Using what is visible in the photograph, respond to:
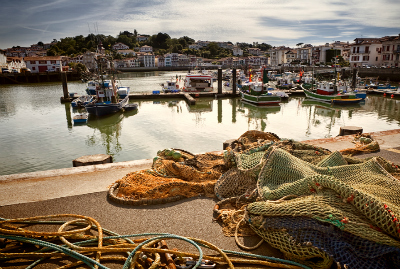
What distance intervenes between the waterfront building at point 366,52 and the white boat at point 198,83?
3972 cm

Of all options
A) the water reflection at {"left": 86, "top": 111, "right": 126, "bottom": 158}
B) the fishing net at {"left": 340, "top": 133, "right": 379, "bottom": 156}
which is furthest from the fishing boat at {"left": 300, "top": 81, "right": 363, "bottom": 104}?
the fishing net at {"left": 340, "top": 133, "right": 379, "bottom": 156}

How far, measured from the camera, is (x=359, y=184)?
2.96m

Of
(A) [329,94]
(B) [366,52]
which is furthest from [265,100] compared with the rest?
(B) [366,52]

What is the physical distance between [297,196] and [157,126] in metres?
13.6

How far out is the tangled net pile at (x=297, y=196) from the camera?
2.23 meters

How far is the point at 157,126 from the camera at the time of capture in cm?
1598

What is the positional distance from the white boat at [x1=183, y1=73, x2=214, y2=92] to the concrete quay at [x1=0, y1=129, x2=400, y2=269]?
27935 millimetres

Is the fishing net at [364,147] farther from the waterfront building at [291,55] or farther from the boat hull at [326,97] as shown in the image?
the waterfront building at [291,55]

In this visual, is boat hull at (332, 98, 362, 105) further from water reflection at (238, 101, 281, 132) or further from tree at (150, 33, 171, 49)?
tree at (150, 33, 171, 49)

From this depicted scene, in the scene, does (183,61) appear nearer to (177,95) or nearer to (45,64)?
(45,64)

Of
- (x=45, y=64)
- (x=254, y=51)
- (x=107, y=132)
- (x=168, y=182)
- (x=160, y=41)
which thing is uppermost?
(x=160, y=41)

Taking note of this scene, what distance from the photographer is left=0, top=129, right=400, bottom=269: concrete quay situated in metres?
2.91

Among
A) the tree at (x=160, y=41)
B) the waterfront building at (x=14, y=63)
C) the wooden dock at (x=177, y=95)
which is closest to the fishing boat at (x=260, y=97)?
the wooden dock at (x=177, y=95)

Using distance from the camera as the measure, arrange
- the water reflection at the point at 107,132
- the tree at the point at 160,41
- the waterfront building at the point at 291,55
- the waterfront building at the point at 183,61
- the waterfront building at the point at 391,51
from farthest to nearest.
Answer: the tree at the point at 160,41 → the waterfront building at the point at 183,61 → the waterfront building at the point at 291,55 → the waterfront building at the point at 391,51 → the water reflection at the point at 107,132
